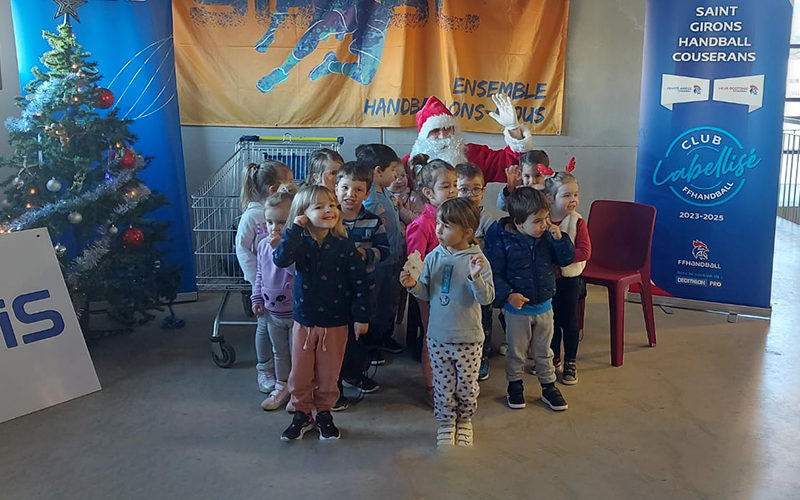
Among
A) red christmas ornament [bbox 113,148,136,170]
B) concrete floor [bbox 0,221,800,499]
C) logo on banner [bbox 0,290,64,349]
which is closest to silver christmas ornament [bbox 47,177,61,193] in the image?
red christmas ornament [bbox 113,148,136,170]

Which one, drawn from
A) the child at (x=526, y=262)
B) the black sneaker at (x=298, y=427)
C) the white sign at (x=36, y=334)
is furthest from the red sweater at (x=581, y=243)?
the white sign at (x=36, y=334)

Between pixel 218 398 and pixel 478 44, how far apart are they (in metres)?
3.25

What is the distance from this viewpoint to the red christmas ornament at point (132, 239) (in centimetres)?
441

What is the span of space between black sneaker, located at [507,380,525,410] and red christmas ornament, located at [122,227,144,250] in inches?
93.7

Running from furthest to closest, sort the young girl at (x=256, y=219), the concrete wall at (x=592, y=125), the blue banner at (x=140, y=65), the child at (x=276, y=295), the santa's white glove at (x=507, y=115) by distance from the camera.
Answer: the concrete wall at (x=592, y=125), the blue banner at (x=140, y=65), the santa's white glove at (x=507, y=115), the young girl at (x=256, y=219), the child at (x=276, y=295)

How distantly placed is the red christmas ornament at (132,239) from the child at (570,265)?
2.41 metres

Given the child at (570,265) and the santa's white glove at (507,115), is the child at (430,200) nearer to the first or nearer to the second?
the child at (570,265)

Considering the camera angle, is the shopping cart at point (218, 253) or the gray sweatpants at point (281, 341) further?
the shopping cart at point (218, 253)

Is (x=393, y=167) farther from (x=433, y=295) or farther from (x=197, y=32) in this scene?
Result: (x=197, y=32)

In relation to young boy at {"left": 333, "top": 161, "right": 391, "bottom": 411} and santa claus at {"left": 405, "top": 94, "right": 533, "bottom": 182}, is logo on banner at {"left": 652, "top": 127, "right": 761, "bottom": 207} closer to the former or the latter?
santa claus at {"left": 405, "top": 94, "right": 533, "bottom": 182}

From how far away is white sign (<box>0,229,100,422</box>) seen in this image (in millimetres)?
3486

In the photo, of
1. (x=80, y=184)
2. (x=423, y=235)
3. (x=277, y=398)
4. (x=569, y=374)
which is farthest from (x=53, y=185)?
(x=569, y=374)

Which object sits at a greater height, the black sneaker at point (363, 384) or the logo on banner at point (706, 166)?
the logo on banner at point (706, 166)

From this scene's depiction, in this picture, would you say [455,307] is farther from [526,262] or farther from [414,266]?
[526,262]
